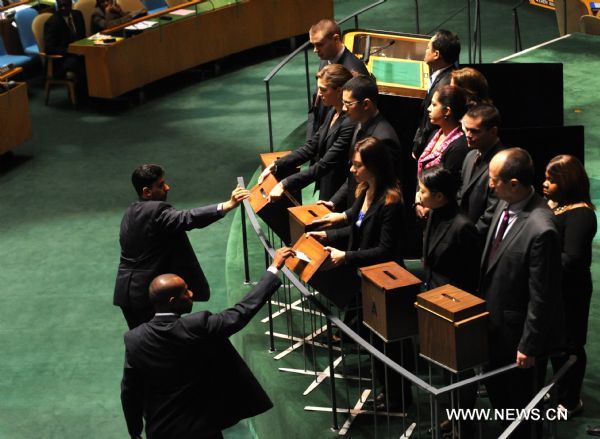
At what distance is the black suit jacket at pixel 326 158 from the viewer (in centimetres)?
609

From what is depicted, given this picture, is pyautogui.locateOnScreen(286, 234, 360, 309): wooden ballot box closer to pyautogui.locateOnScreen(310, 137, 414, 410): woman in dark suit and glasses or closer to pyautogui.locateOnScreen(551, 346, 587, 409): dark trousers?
pyautogui.locateOnScreen(310, 137, 414, 410): woman in dark suit and glasses

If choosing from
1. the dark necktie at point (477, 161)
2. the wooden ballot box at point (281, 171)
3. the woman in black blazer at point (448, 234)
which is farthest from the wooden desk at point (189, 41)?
the woman in black blazer at point (448, 234)

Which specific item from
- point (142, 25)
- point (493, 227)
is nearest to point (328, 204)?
point (493, 227)

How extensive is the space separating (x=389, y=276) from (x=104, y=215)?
5.63 m

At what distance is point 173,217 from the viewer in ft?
19.2

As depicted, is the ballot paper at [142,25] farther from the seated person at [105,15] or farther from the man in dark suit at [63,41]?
the man in dark suit at [63,41]

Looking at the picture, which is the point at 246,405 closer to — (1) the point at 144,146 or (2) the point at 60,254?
(2) the point at 60,254

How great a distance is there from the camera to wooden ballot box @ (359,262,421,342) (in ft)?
15.8

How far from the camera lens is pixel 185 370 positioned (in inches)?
189

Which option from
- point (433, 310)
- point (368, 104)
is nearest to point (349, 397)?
point (433, 310)

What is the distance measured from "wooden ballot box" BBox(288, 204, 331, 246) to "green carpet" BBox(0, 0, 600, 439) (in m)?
0.86

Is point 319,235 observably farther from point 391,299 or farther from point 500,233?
point 500,233

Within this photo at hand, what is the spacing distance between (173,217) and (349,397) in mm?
1412

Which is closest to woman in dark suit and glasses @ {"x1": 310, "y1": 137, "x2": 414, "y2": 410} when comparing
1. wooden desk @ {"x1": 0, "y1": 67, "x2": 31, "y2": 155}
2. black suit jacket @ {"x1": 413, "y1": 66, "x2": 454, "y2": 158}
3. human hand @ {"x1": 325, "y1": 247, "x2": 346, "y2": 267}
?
human hand @ {"x1": 325, "y1": 247, "x2": 346, "y2": 267}
